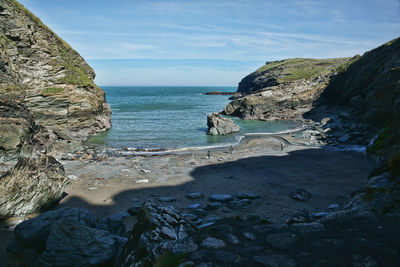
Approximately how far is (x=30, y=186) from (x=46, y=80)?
23.4 m

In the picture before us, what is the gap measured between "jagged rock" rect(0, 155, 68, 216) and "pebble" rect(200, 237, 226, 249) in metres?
9.30

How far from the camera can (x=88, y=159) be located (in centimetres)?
2289

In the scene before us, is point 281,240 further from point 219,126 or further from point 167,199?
point 219,126

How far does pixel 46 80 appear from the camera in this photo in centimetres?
3012

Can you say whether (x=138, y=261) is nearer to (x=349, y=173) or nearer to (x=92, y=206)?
(x=92, y=206)

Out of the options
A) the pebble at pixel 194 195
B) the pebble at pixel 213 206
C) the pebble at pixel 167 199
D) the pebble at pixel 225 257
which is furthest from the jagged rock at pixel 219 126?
the pebble at pixel 225 257

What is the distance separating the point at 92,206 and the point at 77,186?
359cm

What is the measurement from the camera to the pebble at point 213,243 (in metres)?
4.93

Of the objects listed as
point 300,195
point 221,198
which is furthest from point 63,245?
point 300,195

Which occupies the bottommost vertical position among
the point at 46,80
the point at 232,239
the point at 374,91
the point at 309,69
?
the point at 232,239

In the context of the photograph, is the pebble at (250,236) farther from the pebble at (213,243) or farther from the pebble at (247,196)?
the pebble at (247,196)

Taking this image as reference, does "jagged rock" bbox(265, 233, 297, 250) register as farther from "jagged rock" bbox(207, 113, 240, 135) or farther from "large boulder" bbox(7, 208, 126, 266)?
"jagged rock" bbox(207, 113, 240, 135)

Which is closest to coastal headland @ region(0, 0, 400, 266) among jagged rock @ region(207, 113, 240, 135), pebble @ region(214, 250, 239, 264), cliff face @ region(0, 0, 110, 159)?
pebble @ region(214, 250, 239, 264)

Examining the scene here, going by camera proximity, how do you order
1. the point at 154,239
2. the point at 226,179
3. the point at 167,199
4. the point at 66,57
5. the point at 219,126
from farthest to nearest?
the point at 219,126
the point at 66,57
the point at 226,179
the point at 167,199
the point at 154,239
